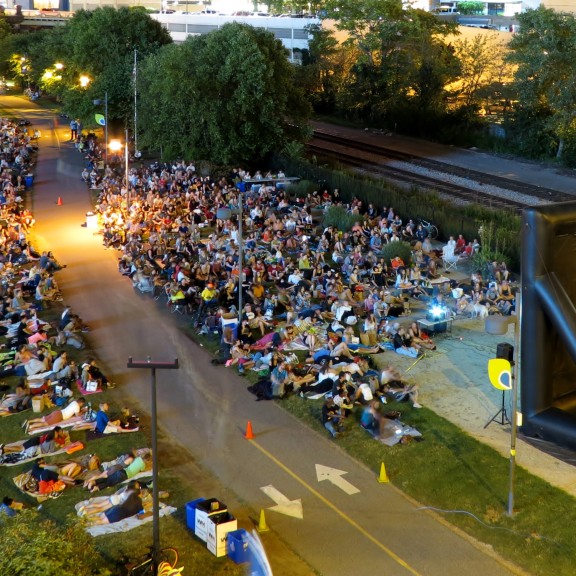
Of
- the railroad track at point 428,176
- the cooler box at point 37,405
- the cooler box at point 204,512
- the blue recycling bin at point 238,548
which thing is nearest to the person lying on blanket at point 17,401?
the cooler box at point 37,405

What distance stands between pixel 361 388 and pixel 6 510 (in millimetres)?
7850

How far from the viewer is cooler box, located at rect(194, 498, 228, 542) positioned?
1475 cm

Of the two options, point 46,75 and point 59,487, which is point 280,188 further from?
point 46,75

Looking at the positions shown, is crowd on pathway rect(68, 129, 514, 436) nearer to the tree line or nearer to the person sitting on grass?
the person sitting on grass

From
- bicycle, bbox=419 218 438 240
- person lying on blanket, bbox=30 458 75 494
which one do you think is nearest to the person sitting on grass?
person lying on blanket, bbox=30 458 75 494

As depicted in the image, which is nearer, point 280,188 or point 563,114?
point 280,188

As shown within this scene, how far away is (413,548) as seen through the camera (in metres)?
14.7

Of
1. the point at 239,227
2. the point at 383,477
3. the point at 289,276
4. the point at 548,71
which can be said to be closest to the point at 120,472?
the point at 383,477

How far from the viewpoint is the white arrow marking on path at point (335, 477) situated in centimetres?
1658

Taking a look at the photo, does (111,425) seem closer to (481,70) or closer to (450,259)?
(450,259)

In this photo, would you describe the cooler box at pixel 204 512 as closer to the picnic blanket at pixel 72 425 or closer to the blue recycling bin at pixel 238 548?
the blue recycling bin at pixel 238 548

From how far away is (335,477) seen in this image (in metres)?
17.0

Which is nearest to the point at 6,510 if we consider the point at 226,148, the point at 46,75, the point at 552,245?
the point at 552,245

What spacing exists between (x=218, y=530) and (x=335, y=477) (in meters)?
3.24
